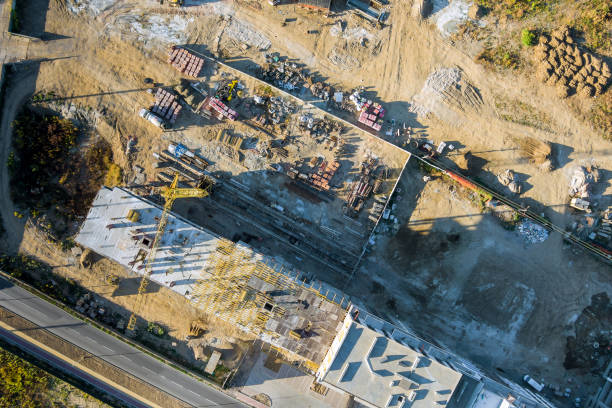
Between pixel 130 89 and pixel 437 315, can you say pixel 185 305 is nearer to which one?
pixel 130 89

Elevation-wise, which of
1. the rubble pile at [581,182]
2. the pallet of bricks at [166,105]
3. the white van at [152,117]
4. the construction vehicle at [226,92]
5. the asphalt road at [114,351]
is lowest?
the asphalt road at [114,351]

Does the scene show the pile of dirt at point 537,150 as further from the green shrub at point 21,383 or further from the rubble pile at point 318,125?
the green shrub at point 21,383

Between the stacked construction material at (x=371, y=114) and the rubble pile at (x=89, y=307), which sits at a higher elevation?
the stacked construction material at (x=371, y=114)

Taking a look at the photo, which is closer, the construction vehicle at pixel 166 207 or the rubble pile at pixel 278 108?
the construction vehicle at pixel 166 207

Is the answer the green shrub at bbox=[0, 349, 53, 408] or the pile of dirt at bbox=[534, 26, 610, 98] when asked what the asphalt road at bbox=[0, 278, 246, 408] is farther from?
the pile of dirt at bbox=[534, 26, 610, 98]

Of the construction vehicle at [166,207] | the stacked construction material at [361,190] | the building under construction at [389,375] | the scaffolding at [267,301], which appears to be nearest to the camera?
the building under construction at [389,375]

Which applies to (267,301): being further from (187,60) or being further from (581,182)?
(581,182)

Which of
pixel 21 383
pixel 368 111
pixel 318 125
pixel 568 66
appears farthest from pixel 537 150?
pixel 21 383

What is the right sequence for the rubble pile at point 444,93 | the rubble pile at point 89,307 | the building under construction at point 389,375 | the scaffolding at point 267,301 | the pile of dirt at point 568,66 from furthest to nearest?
1. the rubble pile at point 444,93
2. the rubble pile at point 89,307
3. the pile of dirt at point 568,66
4. the scaffolding at point 267,301
5. the building under construction at point 389,375

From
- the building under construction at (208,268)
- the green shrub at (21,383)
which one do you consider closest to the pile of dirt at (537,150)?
the building under construction at (208,268)

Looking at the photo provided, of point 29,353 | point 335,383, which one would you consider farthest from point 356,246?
point 29,353
